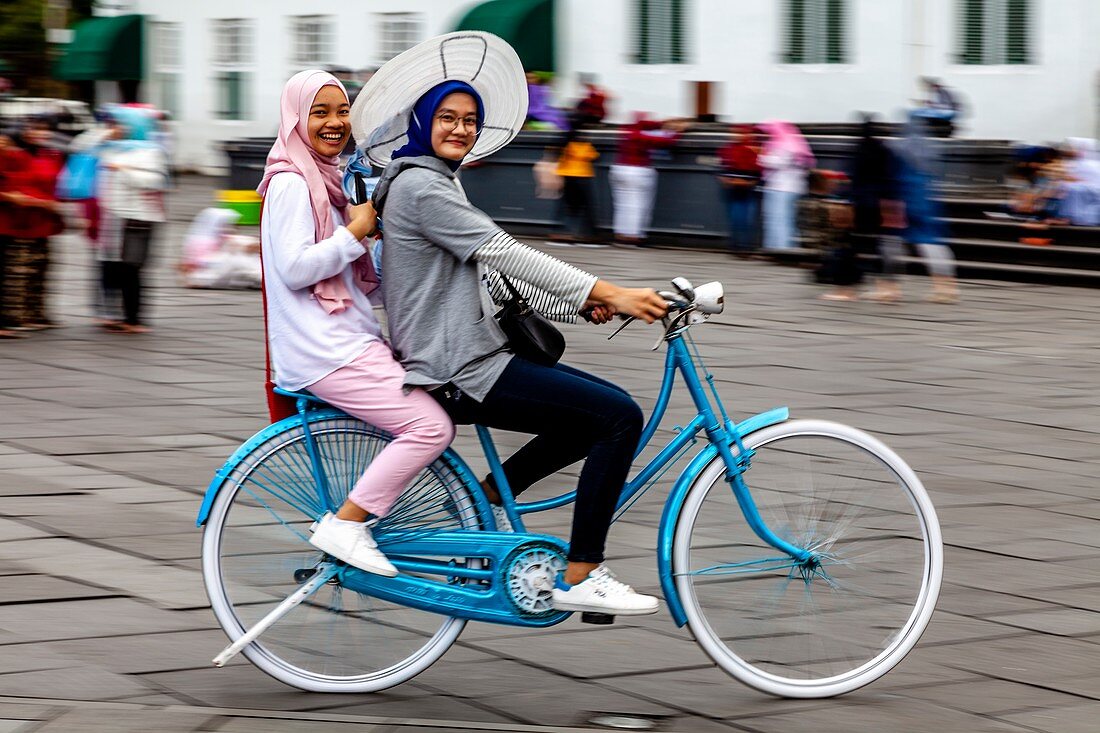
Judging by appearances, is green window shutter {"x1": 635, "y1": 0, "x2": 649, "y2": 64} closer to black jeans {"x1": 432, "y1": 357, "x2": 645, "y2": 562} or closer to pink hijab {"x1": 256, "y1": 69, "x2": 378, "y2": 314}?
pink hijab {"x1": 256, "y1": 69, "x2": 378, "y2": 314}

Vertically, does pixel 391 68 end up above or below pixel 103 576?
above

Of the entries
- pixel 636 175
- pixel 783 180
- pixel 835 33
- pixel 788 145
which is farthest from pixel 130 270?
pixel 835 33

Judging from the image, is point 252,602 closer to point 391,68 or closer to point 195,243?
point 391,68

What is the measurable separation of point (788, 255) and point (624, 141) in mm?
3033

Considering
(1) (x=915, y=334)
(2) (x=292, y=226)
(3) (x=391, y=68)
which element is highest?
(3) (x=391, y=68)

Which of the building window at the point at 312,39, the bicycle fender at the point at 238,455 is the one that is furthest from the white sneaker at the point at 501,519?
the building window at the point at 312,39

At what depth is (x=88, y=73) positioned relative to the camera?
3775cm

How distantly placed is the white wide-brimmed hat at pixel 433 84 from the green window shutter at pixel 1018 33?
759 inches

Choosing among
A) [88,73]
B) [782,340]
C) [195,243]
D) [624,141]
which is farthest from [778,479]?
[88,73]

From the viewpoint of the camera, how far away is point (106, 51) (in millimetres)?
37312

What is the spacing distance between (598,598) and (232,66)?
33764mm

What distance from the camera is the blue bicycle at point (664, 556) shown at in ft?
14.8

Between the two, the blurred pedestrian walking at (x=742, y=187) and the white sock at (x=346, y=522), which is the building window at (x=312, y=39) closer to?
the blurred pedestrian walking at (x=742, y=187)

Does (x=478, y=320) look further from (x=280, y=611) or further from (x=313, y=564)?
(x=280, y=611)
